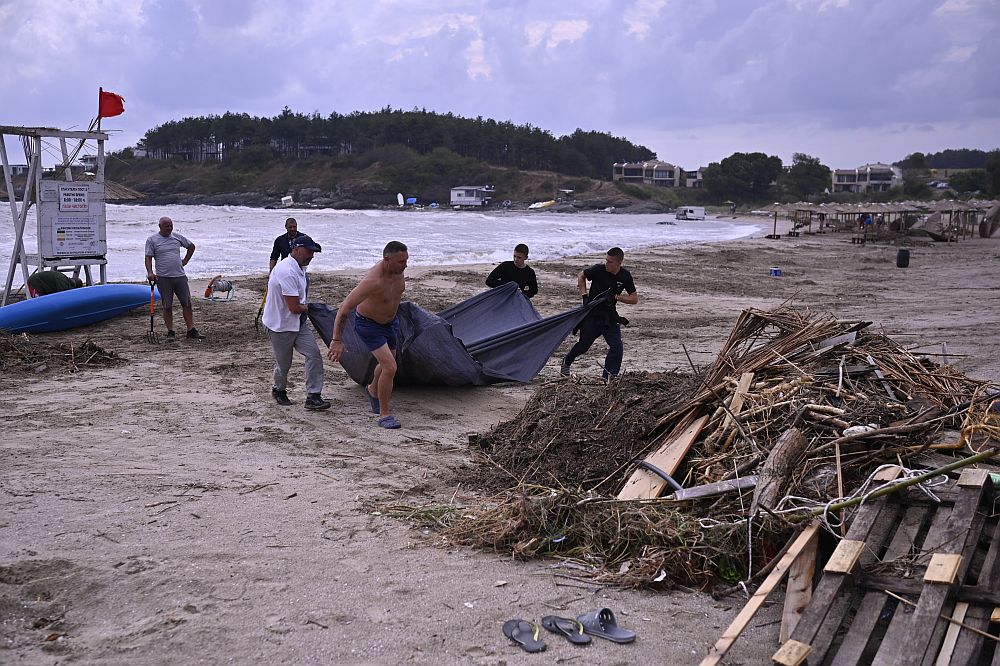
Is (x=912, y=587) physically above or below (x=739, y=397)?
below

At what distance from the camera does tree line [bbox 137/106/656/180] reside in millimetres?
106625

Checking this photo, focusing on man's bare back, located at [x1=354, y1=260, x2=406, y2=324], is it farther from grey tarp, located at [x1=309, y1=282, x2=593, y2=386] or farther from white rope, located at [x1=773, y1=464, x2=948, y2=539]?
white rope, located at [x1=773, y1=464, x2=948, y2=539]

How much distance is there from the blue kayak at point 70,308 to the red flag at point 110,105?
2446 millimetres

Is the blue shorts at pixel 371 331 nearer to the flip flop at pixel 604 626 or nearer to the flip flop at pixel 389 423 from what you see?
the flip flop at pixel 389 423

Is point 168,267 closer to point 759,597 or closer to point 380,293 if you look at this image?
point 380,293

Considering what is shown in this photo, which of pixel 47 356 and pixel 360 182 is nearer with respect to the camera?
pixel 47 356

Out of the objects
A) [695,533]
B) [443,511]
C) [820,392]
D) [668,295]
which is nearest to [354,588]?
[443,511]

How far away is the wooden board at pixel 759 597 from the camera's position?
3143mm

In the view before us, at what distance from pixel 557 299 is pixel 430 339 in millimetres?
7981

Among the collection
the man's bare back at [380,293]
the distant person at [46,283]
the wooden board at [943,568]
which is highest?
the man's bare back at [380,293]

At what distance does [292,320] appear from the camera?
7.17 m

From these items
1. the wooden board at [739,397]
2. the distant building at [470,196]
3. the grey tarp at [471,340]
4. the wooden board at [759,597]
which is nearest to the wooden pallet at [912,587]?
the wooden board at [759,597]

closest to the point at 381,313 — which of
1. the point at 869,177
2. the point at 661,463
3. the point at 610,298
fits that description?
the point at 610,298

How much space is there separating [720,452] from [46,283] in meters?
10.3
